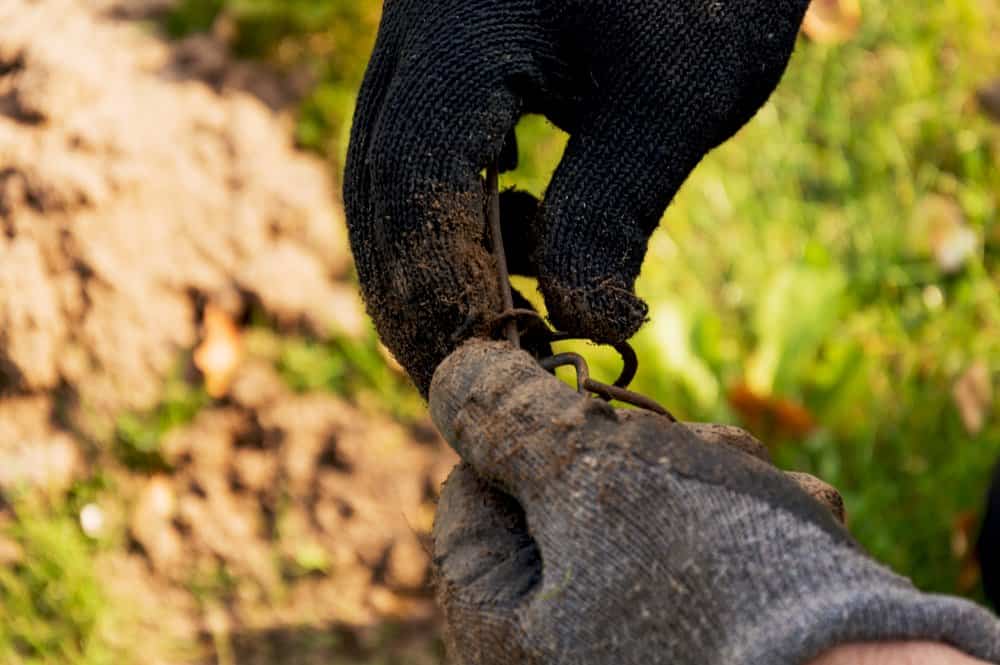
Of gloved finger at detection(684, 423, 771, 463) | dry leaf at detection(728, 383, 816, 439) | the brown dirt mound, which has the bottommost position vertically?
dry leaf at detection(728, 383, 816, 439)

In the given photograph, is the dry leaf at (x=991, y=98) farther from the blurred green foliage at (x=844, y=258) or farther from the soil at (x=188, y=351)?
the soil at (x=188, y=351)

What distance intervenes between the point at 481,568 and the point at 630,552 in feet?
0.57

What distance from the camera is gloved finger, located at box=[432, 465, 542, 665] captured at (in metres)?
Result: 0.94

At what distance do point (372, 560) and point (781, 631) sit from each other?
167 cm

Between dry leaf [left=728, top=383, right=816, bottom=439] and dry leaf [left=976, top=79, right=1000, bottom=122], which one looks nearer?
dry leaf [left=728, top=383, right=816, bottom=439]

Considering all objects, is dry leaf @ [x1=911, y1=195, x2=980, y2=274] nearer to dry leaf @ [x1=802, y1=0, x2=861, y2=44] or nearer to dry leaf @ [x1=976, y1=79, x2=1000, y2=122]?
dry leaf @ [x1=976, y1=79, x2=1000, y2=122]

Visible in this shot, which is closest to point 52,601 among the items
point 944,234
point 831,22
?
point 944,234

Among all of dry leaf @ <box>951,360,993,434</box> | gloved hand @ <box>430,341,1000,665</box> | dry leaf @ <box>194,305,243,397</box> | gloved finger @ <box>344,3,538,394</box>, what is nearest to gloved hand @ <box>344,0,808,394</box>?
gloved finger @ <box>344,3,538,394</box>

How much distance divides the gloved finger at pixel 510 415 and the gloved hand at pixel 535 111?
0.27ft

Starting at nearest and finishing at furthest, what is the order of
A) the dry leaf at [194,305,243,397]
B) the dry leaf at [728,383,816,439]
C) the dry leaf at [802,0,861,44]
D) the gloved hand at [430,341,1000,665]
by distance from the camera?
the gloved hand at [430,341,1000,665] < the dry leaf at [728,383,816,439] < the dry leaf at [194,305,243,397] < the dry leaf at [802,0,861,44]

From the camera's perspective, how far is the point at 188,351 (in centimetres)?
250

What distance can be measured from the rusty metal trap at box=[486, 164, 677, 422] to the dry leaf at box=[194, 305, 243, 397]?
143 centimetres

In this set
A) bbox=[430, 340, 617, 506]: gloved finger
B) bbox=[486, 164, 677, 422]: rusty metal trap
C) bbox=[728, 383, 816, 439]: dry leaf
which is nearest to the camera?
bbox=[430, 340, 617, 506]: gloved finger

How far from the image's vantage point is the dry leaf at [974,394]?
2369mm
